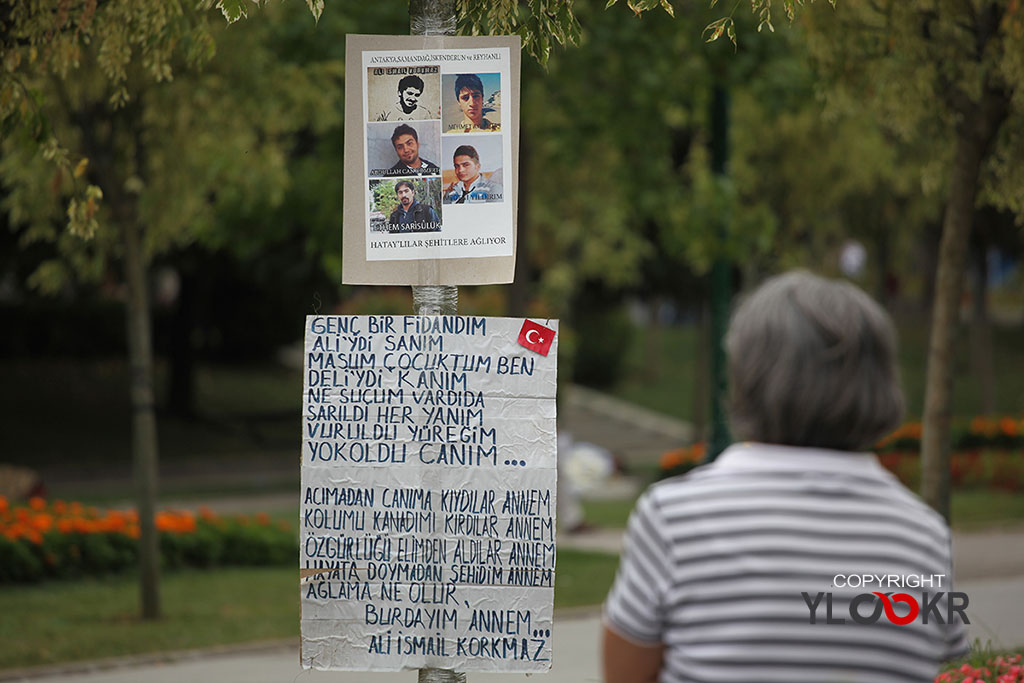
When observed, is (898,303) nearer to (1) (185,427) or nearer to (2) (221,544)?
(1) (185,427)

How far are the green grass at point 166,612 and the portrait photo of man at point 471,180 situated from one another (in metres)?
4.37

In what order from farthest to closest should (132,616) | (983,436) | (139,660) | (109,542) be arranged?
A: 1. (983,436)
2. (109,542)
3. (132,616)
4. (139,660)

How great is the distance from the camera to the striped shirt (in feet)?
6.29

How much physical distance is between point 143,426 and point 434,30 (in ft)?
15.9

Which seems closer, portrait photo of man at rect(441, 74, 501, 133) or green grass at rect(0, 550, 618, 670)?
portrait photo of man at rect(441, 74, 501, 133)

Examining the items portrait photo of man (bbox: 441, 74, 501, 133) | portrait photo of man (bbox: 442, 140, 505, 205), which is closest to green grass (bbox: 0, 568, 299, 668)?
portrait photo of man (bbox: 442, 140, 505, 205)

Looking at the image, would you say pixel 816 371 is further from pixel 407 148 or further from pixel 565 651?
pixel 565 651

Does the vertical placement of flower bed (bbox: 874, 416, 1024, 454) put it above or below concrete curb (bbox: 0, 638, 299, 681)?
below

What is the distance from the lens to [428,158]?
4.04 metres

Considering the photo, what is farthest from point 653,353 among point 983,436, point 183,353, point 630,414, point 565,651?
point 565,651

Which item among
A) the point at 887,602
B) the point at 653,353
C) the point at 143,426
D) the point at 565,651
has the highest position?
the point at 887,602

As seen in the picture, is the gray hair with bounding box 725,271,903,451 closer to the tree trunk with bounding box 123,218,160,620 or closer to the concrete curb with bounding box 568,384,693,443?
the tree trunk with bounding box 123,218,160,620

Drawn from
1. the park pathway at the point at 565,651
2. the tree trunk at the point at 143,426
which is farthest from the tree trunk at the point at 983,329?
the tree trunk at the point at 143,426

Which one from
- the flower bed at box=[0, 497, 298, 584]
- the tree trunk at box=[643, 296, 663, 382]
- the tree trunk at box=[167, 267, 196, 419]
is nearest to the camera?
the flower bed at box=[0, 497, 298, 584]
